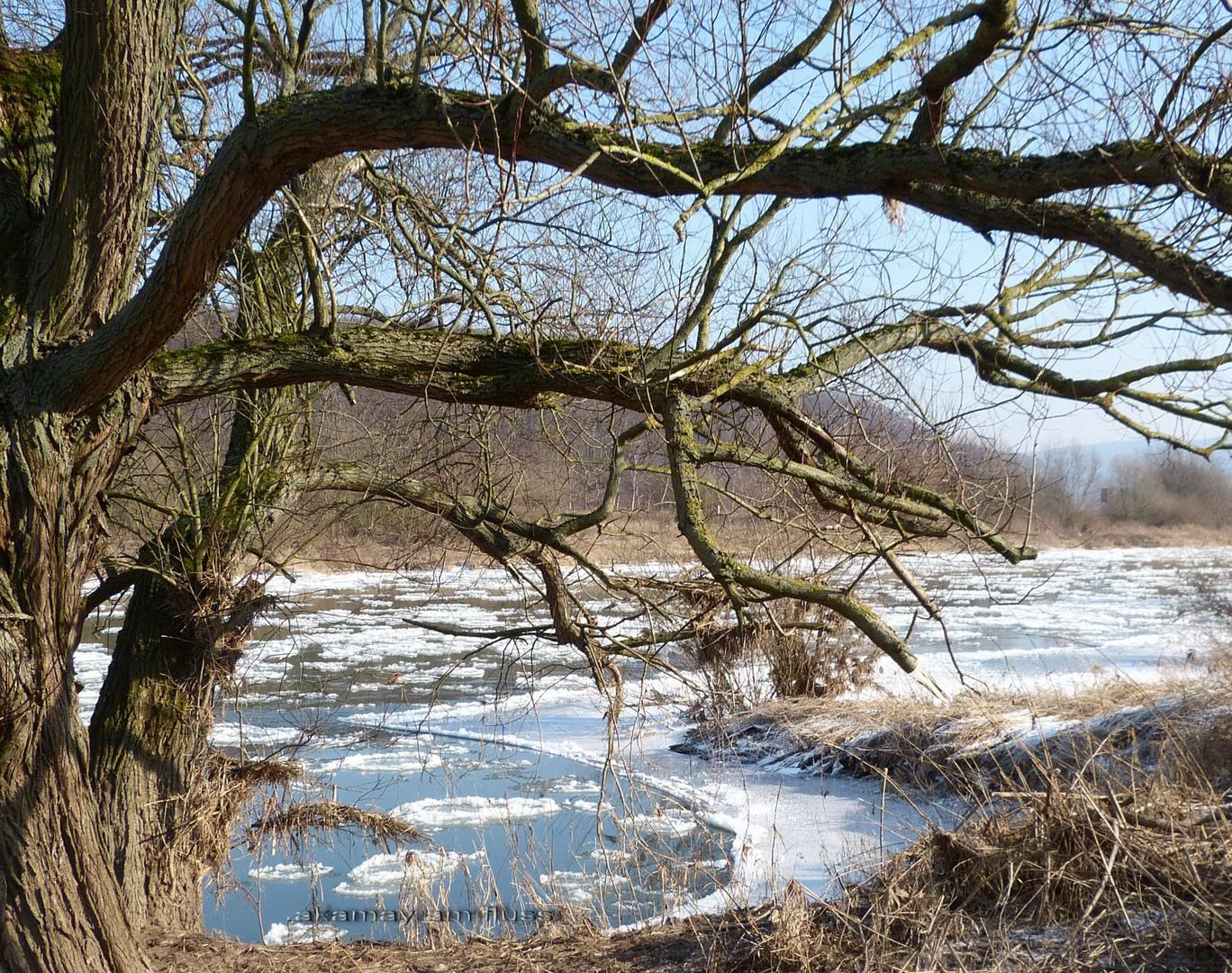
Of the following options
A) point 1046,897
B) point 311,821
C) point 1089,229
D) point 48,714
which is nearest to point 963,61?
point 1089,229

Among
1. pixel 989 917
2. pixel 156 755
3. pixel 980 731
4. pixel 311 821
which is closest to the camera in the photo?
pixel 989 917

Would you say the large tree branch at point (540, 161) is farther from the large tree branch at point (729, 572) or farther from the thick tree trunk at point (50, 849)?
the thick tree trunk at point (50, 849)

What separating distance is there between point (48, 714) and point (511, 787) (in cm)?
542

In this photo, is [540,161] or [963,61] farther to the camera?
[540,161]

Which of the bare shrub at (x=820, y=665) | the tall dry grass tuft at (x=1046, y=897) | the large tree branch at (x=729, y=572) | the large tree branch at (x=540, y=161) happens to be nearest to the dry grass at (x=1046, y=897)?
the tall dry grass tuft at (x=1046, y=897)

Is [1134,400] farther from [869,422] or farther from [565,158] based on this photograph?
[565,158]

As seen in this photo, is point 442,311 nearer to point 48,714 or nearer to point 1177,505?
point 48,714

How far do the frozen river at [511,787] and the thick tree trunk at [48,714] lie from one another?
142cm

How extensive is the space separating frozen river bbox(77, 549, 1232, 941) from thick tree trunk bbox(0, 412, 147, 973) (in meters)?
1.42

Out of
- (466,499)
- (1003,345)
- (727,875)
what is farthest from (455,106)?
(727,875)

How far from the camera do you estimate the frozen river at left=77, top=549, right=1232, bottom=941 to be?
19.1 ft

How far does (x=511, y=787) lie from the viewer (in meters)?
8.65

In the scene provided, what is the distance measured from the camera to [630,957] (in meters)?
4.56

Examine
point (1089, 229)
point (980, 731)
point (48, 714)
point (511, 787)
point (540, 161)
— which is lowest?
point (511, 787)
